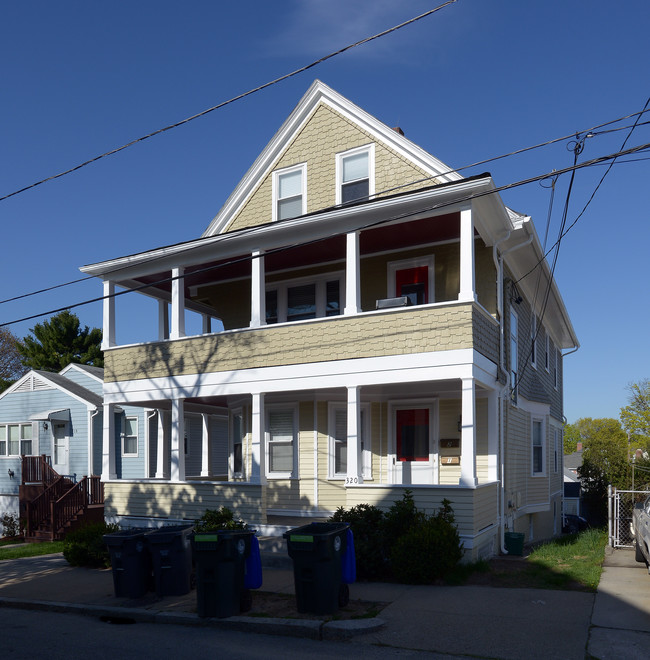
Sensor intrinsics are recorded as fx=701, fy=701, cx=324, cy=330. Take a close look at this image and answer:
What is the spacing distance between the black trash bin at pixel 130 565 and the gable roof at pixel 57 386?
51.9ft

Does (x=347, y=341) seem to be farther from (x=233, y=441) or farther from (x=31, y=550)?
(x=31, y=550)

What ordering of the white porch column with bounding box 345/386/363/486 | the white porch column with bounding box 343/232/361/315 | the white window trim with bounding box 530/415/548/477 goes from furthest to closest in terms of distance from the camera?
the white window trim with bounding box 530/415/548/477
the white porch column with bounding box 343/232/361/315
the white porch column with bounding box 345/386/363/486

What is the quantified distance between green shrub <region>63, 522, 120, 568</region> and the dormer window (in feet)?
25.4

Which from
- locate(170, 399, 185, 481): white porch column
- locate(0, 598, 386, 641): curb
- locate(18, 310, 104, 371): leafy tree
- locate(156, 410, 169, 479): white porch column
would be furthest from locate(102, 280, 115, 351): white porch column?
locate(18, 310, 104, 371): leafy tree

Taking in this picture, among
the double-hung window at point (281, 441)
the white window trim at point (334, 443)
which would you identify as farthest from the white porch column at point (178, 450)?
the white window trim at point (334, 443)

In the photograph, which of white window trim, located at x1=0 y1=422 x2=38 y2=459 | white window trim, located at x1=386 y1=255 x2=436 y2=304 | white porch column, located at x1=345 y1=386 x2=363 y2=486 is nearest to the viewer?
white porch column, located at x1=345 y1=386 x2=363 y2=486

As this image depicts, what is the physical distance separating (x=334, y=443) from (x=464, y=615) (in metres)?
7.72

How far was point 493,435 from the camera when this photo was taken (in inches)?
548

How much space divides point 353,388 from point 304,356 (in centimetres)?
131

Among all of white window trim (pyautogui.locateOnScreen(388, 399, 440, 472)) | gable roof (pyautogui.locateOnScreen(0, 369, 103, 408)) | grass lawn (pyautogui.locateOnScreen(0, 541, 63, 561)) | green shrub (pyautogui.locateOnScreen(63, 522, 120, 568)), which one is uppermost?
gable roof (pyautogui.locateOnScreen(0, 369, 103, 408))

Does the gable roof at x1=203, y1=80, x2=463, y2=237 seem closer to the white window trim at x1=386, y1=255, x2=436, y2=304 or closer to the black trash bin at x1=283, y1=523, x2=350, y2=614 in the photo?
the white window trim at x1=386, y1=255, x2=436, y2=304

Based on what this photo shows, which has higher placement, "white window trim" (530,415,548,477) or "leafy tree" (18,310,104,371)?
"leafy tree" (18,310,104,371)

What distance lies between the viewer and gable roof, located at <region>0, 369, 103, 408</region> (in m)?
25.8

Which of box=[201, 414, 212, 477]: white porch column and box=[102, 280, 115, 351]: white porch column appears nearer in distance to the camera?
box=[102, 280, 115, 351]: white porch column
